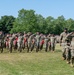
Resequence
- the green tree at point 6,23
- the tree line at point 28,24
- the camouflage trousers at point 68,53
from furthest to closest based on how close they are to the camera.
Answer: the green tree at point 6,23, the tree line at point 28,24, the camouflage trousers at point 68,53

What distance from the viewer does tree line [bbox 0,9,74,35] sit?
336ft

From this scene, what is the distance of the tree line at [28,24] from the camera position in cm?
10231

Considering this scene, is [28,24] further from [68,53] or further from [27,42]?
[68,53]

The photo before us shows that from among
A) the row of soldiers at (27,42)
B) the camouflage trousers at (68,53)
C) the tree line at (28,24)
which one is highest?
the tree line at (28,24)

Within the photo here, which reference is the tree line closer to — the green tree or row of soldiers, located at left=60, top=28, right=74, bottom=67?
the green tree

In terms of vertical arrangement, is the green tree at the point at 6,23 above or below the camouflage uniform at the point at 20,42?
above

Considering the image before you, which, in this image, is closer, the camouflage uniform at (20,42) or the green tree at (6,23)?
the camouflage uniform at (20,42)

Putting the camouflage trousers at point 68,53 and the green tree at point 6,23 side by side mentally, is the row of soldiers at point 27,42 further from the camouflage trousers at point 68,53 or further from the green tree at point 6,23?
the green tree at point 6,23

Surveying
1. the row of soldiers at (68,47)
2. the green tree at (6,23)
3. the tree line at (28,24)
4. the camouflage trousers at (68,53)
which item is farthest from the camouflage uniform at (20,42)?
the green tree at (6,23)

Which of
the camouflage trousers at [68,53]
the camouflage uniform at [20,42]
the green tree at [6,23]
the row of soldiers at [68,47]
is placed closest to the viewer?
the row of soldiers at [68,47]

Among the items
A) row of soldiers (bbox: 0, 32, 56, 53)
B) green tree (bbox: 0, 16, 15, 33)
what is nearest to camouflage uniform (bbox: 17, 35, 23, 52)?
row of soldiers (bbox: 0, 32, 56, 53)

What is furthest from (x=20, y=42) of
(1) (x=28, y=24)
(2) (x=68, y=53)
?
(1) (x=28, y=24)

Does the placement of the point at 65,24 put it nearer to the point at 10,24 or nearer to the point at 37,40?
the point at 10,24

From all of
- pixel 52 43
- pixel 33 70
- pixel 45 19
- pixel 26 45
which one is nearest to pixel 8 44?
pixel 26 45
